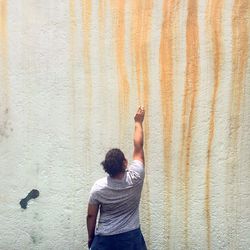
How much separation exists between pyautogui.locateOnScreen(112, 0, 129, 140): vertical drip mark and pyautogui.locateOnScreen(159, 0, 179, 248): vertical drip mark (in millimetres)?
323

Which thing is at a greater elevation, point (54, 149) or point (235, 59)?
point (235, 59)

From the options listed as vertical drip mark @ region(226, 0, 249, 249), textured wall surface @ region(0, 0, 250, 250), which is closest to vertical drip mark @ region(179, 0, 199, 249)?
textured wall surface @ region(0, 0, 250, 250)

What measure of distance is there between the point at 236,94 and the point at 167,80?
23.8 inches

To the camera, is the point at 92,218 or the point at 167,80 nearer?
the point at 92,218

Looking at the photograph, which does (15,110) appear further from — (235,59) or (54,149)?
(235,59)

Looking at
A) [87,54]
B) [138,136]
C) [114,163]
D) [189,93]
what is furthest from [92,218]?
[87,54]

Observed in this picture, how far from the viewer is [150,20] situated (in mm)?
6137

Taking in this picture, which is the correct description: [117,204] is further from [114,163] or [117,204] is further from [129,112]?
[129,112]

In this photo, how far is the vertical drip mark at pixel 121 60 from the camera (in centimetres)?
618

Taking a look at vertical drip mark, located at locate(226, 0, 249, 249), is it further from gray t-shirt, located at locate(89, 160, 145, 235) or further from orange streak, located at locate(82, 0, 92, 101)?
orange streak, located at locate(82, 0, 92, 101)

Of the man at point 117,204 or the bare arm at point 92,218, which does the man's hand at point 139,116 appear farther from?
the bare arm at point 92,218

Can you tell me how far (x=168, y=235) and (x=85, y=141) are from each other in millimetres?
1105

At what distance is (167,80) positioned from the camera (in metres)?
6.15

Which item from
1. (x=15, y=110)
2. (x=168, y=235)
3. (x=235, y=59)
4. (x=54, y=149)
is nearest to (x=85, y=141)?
(x=54, y=149)
